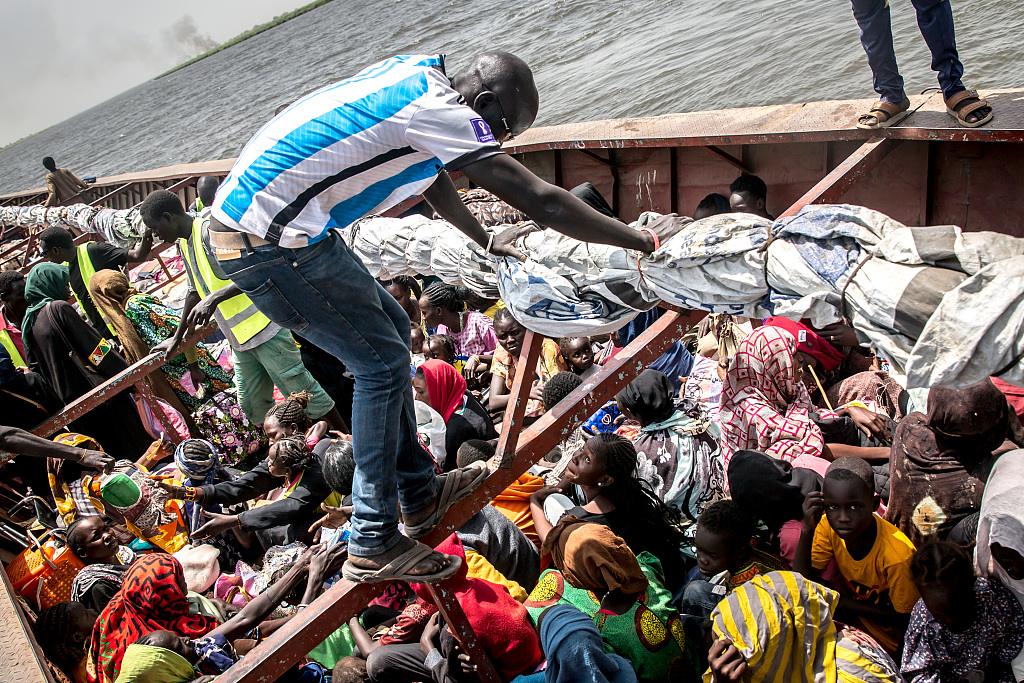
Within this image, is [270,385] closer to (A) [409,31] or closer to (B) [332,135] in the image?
(B) [332,135]

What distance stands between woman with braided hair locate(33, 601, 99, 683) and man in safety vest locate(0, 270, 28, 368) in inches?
124

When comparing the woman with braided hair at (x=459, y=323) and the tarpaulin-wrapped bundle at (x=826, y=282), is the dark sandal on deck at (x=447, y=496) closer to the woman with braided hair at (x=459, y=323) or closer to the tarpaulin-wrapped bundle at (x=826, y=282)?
the tarpaulin-wrapped bundle at (x=826, y=282)

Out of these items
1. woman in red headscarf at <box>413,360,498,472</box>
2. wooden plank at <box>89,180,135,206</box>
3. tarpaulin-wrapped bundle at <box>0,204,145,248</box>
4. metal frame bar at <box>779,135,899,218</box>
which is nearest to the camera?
metal frame bar at <box>779,135,899,218</box>

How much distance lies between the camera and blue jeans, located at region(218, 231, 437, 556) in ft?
6.31

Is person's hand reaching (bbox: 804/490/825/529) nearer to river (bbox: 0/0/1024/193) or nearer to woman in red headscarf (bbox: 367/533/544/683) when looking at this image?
woman in red headscarf (bbox: 367/533/544/683)

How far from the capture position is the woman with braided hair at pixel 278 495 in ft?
11.0

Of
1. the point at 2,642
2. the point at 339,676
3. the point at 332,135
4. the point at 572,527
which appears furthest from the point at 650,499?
the point at 2,642

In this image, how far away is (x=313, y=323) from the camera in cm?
197

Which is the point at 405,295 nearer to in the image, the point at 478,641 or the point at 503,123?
the point at 478,641

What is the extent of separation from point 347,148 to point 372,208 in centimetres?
23

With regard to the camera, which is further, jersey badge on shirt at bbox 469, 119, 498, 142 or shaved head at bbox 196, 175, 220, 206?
shaved head at bbox 196, 175, 220, 206

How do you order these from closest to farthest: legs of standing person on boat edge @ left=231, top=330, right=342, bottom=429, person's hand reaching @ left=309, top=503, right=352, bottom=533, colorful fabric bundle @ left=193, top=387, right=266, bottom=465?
1. person's hand reaching @ left=309, top=503, right=352, bottom=533
2. legs of standing person on boat edge @ left=231, top=330, right=342, bottom=429
3. colorful fabric bundle @ left=193, top=387, right=266, bottom=465

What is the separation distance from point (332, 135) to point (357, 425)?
76cm

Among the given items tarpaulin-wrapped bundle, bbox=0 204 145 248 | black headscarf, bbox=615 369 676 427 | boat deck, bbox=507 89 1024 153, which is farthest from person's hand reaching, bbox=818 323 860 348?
tarpaulin-wrapped bundle, bbox=0 204 145 248
